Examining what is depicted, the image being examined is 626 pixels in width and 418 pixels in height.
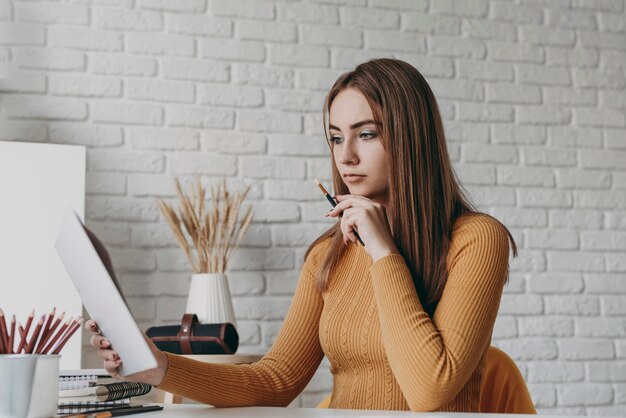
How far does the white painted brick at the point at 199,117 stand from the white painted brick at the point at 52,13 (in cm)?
46

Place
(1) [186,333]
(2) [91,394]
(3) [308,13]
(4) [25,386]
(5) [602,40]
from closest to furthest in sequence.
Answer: (4) [25,386] → (2) [91,394] → (1) [186,333] → (3) [308,13] → (5) [602,40]

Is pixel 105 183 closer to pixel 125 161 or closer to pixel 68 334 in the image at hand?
pixel 125 161

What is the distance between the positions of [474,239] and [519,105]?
6.06 feet

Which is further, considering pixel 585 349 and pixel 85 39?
pixel 585 349

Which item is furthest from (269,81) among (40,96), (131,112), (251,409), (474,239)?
(251,409)

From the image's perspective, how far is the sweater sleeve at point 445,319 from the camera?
1.43 meters

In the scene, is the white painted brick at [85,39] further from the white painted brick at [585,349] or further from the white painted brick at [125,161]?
the white painted brick at [585,349]

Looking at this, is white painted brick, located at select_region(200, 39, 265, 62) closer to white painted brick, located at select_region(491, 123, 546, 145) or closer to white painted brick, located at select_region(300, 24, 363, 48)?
white painted brick, located at select_region(300, 24, 363, 48)

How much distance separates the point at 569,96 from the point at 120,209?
1903 millimetres

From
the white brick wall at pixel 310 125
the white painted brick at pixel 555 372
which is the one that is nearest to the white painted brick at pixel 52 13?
the white brick wall at pixel 310 125

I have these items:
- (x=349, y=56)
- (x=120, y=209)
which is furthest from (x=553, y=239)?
(x=120, y=209)

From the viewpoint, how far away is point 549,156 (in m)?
3.32

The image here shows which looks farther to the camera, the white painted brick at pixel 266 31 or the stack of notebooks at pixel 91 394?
the white painted brick at pixel 266 31

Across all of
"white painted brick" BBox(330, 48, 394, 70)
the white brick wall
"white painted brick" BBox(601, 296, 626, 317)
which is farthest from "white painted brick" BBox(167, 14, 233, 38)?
"white painted brick" BBox(601, 296, 626, 317)
